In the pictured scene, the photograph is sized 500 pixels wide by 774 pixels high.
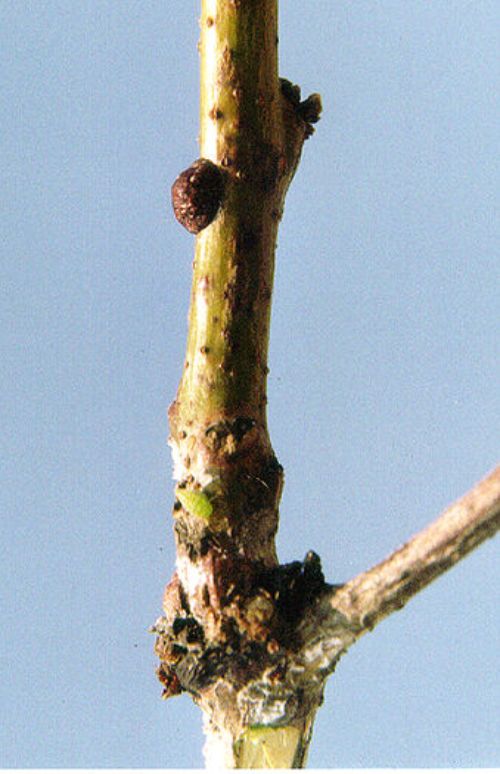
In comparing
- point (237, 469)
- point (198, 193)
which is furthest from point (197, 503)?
point (198, 193)

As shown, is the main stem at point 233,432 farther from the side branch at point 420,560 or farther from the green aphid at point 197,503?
the side branch at point 420,560

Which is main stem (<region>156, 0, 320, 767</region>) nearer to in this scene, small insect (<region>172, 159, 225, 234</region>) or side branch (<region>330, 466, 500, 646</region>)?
small insect (<region>172, 159, 225, 234</region>)

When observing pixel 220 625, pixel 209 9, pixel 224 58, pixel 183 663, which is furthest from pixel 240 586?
pixel 209 9

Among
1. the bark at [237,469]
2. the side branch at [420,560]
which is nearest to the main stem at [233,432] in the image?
the bark at [237,469]

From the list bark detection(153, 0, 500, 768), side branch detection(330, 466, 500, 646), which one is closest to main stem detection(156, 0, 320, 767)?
bark detection(153, 0, 500, 768)

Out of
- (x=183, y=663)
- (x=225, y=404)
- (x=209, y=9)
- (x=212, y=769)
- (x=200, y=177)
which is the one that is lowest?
(x=212, y=769)

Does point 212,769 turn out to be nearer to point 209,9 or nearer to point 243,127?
point 243,127
